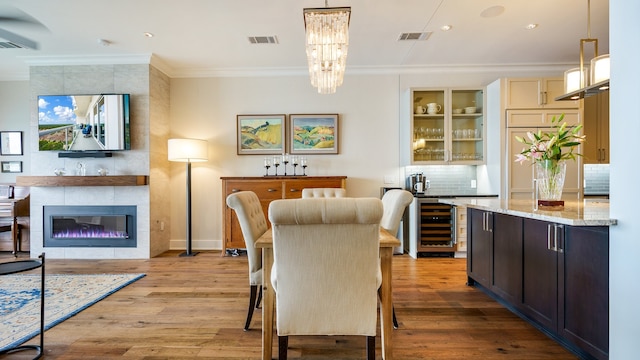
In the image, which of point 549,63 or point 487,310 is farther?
point 549,63

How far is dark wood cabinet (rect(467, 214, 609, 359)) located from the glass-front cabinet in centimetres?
192

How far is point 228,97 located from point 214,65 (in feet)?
1.63

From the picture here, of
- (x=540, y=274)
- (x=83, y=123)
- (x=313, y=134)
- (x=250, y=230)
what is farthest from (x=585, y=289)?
(x=83, y=123)

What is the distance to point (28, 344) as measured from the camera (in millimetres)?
2020

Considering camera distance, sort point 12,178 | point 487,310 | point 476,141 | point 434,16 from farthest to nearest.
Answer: point 12,178
point 476,141
point 434,16
point 487,310

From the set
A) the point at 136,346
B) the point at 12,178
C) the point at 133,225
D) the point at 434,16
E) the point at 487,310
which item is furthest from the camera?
the point at 12,178

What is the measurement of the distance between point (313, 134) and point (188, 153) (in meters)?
1.83

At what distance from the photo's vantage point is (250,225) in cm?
207

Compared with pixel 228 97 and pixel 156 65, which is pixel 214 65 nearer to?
pixel 228 97

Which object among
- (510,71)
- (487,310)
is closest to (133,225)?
(487,310)

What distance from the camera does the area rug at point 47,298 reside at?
2.22 meters

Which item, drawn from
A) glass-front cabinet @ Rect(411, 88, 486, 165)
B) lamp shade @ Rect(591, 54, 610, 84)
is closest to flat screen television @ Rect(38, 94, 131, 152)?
glass-front cabinet @ Rect(411, 88, 486, 165)

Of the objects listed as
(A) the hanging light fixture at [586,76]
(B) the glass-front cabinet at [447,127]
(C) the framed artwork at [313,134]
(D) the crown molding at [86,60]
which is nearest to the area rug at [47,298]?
(C) the framed artwork at [313,134]

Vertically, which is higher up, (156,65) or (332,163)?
(156,65)
